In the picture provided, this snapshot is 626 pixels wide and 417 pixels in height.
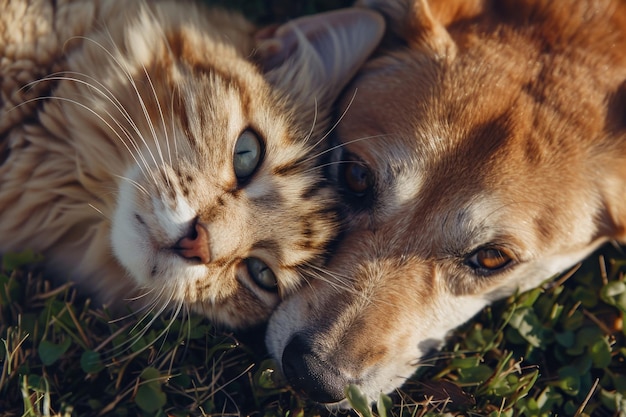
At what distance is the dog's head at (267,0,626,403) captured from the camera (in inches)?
95.7

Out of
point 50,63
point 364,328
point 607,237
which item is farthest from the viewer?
point 607,237

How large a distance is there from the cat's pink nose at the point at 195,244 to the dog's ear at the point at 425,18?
1173 millimetres

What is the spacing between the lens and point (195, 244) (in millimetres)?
2186

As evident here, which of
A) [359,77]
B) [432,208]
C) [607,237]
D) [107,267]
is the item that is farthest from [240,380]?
[607,237]

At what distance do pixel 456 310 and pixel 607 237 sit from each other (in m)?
0.77

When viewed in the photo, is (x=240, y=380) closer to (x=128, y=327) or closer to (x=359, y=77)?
(x=128, y=327)

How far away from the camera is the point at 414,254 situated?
253 centimetres

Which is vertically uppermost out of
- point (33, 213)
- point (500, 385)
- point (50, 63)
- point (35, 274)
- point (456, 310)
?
point (50, 63)

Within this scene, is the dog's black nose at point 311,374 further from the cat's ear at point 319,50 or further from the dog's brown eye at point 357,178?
the cat's ear at point 319,50

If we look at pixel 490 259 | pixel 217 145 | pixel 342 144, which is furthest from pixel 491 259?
pixel 217 145

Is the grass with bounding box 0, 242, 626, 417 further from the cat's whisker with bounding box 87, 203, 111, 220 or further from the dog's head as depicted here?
the cat's whisker with bounding box 87, 203, 111, 220

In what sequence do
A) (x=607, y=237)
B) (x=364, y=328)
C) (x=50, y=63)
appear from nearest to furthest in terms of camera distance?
(x=364, y=328) < (x=50, y=63) < (x=607, y=237)

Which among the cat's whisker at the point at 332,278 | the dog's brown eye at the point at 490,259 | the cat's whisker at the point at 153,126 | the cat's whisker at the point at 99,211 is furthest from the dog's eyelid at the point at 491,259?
the cat's whisker at the point at 99,211

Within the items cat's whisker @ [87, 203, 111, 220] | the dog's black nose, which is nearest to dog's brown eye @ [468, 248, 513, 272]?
the dog's black nose
